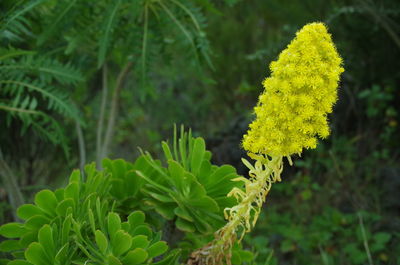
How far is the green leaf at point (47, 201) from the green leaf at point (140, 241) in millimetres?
317

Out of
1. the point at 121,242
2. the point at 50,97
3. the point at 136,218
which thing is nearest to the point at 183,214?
the point at 136,218

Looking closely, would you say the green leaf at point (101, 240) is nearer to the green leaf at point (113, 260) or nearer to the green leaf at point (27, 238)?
the green leaf at point (113, 260)

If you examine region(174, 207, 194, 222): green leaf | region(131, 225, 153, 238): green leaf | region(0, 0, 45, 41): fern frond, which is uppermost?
region(0, 0, 45, 41): fern frond

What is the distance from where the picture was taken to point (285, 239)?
3486 millimetres

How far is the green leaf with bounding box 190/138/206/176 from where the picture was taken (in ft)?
4.96

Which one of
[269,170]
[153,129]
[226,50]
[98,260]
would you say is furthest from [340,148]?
[98,260]

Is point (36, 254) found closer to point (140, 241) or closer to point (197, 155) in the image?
point (140, 241)

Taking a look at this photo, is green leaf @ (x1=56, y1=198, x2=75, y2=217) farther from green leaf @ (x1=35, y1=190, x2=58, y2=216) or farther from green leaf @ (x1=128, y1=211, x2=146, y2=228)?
green leaf @ (x1=128, y1=211, x2=146, y2=228)

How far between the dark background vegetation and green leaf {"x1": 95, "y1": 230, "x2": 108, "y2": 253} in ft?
3.10

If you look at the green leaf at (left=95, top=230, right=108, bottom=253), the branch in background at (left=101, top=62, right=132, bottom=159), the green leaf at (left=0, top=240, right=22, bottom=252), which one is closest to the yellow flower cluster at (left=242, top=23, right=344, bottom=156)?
the green leaf at (left=95, top=230, right=108, bottom=253)

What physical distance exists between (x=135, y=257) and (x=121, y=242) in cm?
6

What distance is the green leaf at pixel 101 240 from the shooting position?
121 cm

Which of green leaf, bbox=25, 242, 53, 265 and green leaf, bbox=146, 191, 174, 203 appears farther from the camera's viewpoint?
green leaf, bbox=146, 191, 174, 203

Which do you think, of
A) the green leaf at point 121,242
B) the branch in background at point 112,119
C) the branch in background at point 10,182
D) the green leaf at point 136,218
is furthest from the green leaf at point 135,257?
the branch in background at point 112,119
